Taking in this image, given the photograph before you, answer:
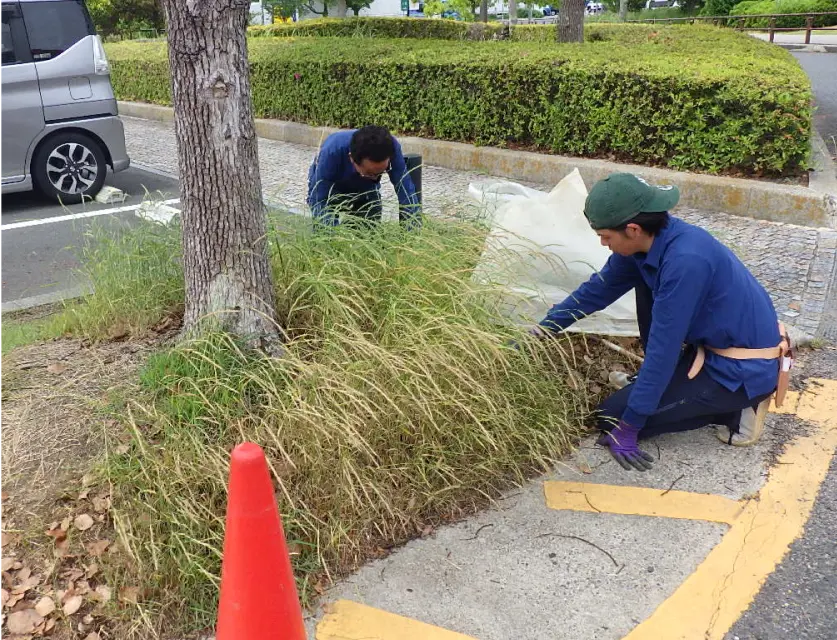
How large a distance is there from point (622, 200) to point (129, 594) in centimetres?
218

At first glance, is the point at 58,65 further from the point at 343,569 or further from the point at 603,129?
the point at 343,569

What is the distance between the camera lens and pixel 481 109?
8.06 metres

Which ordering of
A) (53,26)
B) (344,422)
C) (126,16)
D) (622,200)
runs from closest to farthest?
(344,422) < (622,200) < (53,26) < (126,16)

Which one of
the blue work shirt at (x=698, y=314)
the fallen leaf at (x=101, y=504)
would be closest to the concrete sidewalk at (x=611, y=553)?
the blue work shirt at (x=698, y=314)

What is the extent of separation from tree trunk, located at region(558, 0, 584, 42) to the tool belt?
360 inches

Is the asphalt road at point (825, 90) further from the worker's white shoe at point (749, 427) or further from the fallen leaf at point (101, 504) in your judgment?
the fallen leaf at point (101, 504)

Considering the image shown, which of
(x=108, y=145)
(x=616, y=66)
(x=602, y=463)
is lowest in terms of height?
(x=602, y=463)

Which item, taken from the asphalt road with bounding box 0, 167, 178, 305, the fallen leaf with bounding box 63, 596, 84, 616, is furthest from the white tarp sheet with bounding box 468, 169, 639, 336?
the asphalt road with bounding box 0, 167, 178, 305

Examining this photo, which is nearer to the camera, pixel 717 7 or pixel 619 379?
pixel 619 379

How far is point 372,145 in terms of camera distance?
400 centimetres

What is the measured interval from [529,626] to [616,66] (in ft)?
19.8

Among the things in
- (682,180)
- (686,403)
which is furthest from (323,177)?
(682,180)

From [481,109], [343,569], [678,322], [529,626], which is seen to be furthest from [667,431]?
[481,109]

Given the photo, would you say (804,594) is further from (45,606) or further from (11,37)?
(11,37)
